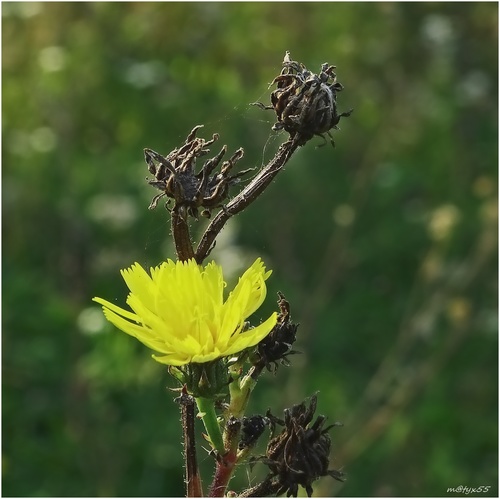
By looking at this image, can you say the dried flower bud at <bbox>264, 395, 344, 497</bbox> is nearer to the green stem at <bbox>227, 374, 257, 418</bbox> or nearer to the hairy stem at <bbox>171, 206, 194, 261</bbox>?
the green stem at <bbox>227, 374, 257, 418</bbox>

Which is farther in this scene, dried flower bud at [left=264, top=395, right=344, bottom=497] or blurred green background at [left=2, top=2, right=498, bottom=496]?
blurred green background at [left=2, top=2, right=498, bottom=496]

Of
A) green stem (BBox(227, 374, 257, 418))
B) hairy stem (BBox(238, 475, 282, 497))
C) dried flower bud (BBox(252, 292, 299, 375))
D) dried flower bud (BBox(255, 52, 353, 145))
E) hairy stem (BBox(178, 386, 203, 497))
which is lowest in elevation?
hairy stem (BBox(238, 475, 282, 497))

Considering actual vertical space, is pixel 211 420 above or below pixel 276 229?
below

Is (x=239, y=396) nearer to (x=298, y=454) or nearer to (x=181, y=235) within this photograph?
(x=298, y=454)

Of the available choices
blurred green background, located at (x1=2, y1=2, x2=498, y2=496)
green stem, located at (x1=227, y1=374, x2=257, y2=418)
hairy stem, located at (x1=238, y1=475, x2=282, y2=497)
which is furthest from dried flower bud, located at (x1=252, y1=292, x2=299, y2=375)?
blurred green background, located at (x1=2, y1=2, x2=498, y2=496)

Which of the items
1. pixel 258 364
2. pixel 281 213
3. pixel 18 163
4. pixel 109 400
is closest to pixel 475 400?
pixel 281 213

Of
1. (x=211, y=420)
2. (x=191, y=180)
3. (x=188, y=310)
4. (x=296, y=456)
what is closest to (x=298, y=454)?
(x=296, y=456)

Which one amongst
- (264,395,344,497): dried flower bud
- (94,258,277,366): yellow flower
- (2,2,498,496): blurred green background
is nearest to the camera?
(94,258,277,366): yellow flower
